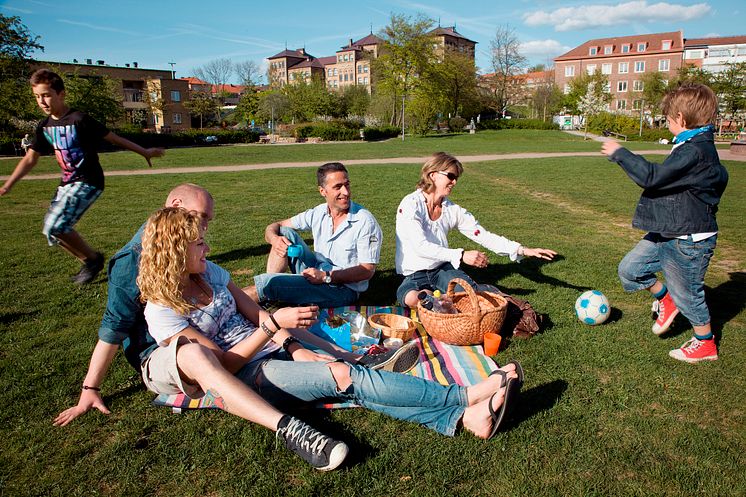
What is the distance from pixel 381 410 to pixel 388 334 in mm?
1307

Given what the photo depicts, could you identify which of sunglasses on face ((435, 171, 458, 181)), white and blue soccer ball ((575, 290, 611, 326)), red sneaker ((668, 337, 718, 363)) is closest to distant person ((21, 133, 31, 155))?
sunglasses on face ((435, 171, 458, 181))

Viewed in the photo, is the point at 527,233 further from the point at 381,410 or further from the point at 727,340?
the point at 381,410

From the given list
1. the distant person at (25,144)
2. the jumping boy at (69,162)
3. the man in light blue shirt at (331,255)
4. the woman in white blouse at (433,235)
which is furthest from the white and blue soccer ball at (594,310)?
the distant person at (25,144)

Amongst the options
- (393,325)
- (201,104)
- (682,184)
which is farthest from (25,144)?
(201,104)

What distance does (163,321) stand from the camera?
9.92ft

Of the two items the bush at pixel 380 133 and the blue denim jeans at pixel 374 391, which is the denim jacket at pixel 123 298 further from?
the bush at pixel 380 133

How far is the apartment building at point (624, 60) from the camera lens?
80938 mm

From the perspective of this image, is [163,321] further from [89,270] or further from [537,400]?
[89,270]

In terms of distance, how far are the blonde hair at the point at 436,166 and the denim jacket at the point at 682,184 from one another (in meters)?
1.38

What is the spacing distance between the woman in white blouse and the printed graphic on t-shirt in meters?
3.84

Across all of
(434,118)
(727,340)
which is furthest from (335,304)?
(434,118)

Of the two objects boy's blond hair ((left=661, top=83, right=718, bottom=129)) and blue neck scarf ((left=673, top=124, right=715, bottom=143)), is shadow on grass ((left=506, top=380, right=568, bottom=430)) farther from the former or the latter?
boy's blond hair ((left=661, top=83, right=718, bottom=129))

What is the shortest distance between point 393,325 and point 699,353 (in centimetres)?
247

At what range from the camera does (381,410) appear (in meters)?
3.14
